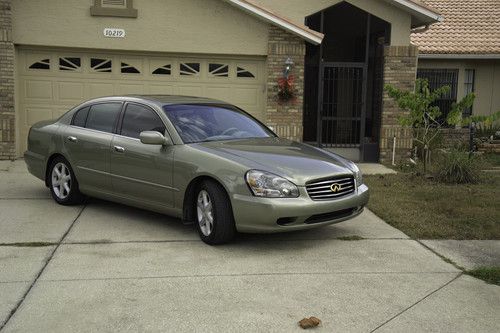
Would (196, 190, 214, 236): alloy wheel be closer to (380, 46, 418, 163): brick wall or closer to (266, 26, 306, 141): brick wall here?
(266, 26, 306, 141): brick wall

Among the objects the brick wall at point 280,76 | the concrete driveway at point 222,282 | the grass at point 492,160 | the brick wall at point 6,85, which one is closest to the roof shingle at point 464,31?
the grass at point 492,160

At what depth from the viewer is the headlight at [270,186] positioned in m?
5.59

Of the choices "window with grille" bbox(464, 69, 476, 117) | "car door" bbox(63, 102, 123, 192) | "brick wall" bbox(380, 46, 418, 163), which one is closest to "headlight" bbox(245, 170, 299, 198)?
"car door" bbox(63, 102, 123, 192)

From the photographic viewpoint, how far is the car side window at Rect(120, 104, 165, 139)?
22.0 ft

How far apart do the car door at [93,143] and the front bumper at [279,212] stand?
2.16 metres

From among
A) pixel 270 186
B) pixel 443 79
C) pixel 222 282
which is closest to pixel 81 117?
pixel 270 186

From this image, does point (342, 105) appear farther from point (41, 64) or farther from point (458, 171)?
point (41, 64)

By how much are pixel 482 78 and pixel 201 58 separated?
8.56m

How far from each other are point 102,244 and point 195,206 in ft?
3.41

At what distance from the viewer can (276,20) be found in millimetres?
11688

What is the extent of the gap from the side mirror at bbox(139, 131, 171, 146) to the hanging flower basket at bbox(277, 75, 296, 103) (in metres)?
6.22

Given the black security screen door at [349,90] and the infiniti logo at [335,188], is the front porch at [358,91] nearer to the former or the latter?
the black security screen door at [349,90]

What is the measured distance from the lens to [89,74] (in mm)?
12242

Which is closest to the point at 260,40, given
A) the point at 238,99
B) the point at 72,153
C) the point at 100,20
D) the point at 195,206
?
the point at 238,99
